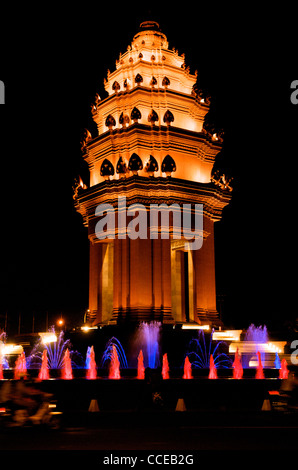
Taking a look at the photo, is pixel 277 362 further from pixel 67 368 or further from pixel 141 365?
pixel 67 368

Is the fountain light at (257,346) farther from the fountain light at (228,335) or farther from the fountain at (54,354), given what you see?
the fountain at (54,354)

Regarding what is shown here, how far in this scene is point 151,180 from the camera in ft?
123

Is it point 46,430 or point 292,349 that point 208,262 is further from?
point 46,430

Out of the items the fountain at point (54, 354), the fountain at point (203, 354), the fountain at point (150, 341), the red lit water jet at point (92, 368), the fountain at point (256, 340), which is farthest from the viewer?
the fountain at point (54, 354)

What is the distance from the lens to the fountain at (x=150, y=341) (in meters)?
32.8

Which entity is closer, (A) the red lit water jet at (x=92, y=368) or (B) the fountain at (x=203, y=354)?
(A) the red lit water jet at (x=92, y=368)

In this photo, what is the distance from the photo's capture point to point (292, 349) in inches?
1358

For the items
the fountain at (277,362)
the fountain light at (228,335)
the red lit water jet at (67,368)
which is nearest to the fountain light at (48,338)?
the red lit water jet at (67,368)

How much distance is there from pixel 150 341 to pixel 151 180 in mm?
10227

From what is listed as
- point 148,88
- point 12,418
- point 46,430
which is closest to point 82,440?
point 46,430

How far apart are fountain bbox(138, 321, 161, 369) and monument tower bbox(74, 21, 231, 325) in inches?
64.3

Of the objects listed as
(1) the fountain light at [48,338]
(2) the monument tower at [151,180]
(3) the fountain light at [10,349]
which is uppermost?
(2) the monument tower at [151,180]

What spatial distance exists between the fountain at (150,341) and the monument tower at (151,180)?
1.63 meters
